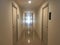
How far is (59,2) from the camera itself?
2660 mm

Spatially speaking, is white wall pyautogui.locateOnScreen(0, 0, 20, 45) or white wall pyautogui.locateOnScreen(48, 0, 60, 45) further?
white wall pyautogui.locateOnScreen(48, 0, 60, 45)

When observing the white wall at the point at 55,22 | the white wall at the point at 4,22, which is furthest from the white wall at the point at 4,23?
the white wall at the point at 55,22

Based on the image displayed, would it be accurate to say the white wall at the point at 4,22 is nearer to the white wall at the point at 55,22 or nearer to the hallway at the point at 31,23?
the hallway at the point at 31,23

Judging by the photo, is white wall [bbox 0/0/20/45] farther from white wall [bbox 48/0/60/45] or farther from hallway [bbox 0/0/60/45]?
white wall [bbox 48/0/60/45]

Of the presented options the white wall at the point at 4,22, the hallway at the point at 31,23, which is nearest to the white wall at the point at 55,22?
the hallway at the point at 31,23

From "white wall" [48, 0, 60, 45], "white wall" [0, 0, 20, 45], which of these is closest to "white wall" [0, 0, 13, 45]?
"white wall" [0, 0, 20, 45]

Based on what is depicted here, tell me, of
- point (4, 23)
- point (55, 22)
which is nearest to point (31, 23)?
point (55, 22)

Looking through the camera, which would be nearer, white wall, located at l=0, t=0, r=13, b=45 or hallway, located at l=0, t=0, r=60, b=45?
white wall, located at l=0, t=0, r=13, b=45

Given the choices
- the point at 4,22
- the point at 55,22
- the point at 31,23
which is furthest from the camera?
the point at 31,23

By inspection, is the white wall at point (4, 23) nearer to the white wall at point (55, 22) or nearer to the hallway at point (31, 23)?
the hallway at point (31, 23)

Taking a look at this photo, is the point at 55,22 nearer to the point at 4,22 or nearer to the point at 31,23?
the point at 4,22

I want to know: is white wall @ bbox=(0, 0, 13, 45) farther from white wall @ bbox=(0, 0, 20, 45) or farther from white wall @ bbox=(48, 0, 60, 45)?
white wall @ bbox=(48, 0, 60, 45)

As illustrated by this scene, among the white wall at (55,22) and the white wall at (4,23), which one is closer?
the white wall at (4,23)

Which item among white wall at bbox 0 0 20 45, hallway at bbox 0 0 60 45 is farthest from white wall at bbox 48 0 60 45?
white wall at bbox 0 0 20 45
